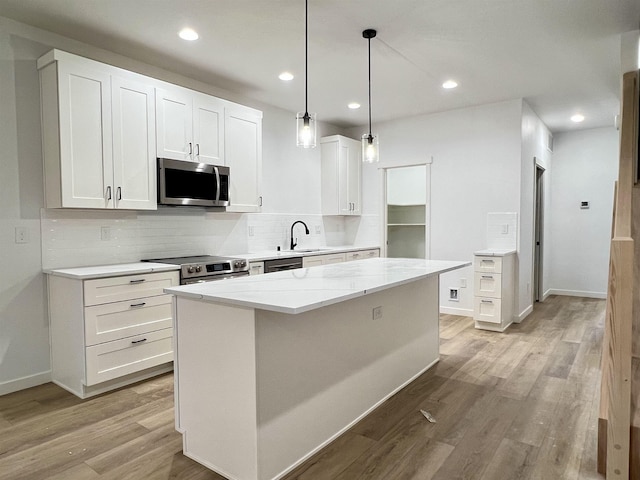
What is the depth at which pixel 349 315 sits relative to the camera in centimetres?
253

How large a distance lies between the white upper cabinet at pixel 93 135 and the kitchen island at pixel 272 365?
1.56 meters

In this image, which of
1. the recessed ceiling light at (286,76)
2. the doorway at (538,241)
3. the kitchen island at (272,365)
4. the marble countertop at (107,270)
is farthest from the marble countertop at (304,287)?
the doorway at (538,241)

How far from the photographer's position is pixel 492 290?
4.72 meters

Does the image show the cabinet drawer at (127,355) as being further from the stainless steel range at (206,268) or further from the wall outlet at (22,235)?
the wall outlet at (22,235)

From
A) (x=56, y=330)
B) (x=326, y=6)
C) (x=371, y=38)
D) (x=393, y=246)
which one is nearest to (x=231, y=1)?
(x=326, y=6)

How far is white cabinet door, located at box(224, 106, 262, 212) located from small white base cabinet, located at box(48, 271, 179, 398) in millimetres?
1268

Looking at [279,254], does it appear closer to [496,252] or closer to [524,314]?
[496,252]

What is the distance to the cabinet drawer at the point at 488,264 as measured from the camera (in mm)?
4691

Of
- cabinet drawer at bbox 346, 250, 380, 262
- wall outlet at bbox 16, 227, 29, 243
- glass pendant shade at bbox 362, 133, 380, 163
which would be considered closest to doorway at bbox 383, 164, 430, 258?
cabinet drawer at bbox 346, 250, 380, 262

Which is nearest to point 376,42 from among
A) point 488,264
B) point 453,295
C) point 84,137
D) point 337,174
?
point 84,137

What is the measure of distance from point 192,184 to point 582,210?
603 cm

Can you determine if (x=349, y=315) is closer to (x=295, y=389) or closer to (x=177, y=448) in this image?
(x=295, y=389)

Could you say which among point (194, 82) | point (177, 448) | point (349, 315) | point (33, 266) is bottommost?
point (177, 448)

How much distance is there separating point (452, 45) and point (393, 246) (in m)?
3.73
